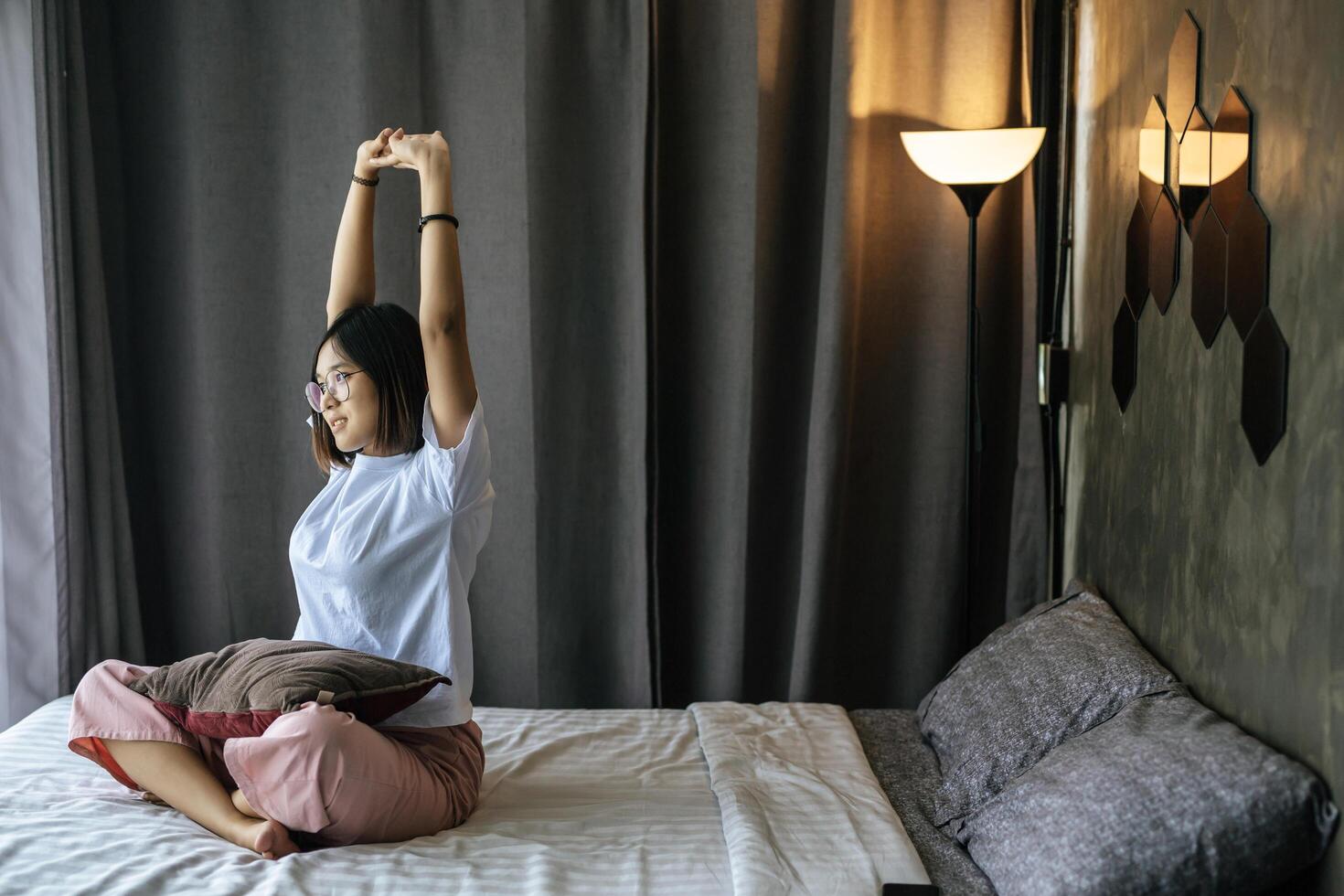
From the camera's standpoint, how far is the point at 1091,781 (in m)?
1.42

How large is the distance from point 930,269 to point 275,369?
1.62m

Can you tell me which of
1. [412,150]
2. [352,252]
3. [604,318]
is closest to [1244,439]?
[412,150]

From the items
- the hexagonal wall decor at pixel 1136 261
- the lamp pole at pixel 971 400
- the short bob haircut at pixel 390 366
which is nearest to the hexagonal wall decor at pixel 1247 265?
the hexagonal wall decor at pixel 1136 261

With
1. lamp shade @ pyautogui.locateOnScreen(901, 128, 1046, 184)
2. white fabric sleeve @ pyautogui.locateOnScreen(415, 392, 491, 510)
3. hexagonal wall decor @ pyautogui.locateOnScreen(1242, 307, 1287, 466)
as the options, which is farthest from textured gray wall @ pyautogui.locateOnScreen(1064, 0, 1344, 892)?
white fabric sleeve @ pyautogui.locateOnScreen(415, 392, 491, 510)

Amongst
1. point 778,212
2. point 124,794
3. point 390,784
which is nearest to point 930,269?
point 778,212

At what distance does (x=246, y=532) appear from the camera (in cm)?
290

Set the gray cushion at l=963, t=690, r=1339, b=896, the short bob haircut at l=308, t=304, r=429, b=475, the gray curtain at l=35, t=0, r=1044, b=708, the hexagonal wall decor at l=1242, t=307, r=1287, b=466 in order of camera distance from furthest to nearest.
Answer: the gray curtain at l=35, t=0, r=1044, b=708, the short bob haircut at l=308, t=304, r=429, b=475, the hexagonal wall decor at l=1242, t=307, r=1287, b=466, the gray cushion at l=963, t=690, r=1339, b=896

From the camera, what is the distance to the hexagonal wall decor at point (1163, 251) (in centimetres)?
184

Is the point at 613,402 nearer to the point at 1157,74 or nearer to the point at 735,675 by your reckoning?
the point at 735,675

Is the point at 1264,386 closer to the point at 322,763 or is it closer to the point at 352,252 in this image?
the point at 322,763

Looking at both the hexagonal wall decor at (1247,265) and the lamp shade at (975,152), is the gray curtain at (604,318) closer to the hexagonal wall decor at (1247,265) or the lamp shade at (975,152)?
the lamp shade at (975,152)

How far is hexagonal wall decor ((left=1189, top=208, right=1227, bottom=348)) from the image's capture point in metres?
1.63

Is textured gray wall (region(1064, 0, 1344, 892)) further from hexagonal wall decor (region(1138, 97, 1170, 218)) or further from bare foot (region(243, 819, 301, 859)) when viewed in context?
bare foot (region(243, 819, 301, 859))

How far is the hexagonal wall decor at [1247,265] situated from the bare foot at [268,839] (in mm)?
1440
